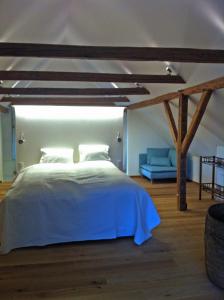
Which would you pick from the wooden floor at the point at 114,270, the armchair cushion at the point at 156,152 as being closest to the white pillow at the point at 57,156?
the armchair cushion at the point at 156,152

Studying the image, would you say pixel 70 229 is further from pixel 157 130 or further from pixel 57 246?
pixel 157 130

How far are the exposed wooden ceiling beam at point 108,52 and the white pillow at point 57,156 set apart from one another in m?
3.60

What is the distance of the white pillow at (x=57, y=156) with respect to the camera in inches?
235

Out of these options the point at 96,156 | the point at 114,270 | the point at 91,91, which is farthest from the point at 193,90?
the point at 96,156

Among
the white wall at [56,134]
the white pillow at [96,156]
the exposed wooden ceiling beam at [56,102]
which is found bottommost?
the white pillow at [96,156]

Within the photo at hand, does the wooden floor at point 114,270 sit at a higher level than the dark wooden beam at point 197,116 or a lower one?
lower

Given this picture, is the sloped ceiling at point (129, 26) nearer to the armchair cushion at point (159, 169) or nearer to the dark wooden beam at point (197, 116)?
the dark wooden beam at point (197, 116)

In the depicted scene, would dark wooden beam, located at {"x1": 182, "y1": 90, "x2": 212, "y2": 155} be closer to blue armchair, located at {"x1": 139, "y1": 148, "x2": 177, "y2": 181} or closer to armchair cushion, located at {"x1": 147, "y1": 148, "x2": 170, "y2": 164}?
blue armchair, located at {"x1": 139, "y1": 148, "x2": 177, "y2": 181}

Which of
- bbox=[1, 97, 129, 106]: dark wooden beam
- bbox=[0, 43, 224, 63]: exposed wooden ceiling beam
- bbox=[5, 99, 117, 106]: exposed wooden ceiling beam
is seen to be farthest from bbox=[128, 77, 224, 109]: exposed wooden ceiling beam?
bbox=[5, 99, 117, 106]: exposed wooden ceiling beam

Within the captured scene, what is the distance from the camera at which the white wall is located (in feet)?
21.9

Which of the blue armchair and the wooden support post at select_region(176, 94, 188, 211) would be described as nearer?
the wooden support post at select_region(176, 94, 188, 211)

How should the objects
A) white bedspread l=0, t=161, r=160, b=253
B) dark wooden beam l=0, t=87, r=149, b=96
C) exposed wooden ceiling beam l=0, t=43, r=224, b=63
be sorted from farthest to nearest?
dark wooden beam l=0, t=87, r=149, b=96, white bedspread l=0, t=161, r=160, b=253, exposed wooden ceiling beam l=0, t=43, r=224, b=63

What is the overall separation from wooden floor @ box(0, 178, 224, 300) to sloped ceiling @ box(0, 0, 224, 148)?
6.75 feet

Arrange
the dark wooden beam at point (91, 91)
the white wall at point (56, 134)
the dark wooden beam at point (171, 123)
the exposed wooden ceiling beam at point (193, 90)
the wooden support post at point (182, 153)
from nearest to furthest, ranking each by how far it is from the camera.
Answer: the exposed wooden ceiling beam at point (193, 90)
the wooden support post at point (182, 153)
the dark wooden beam at point (171, 123)
the dark wooden beam at point (91, 91)
the white wall at point (56, 134)
